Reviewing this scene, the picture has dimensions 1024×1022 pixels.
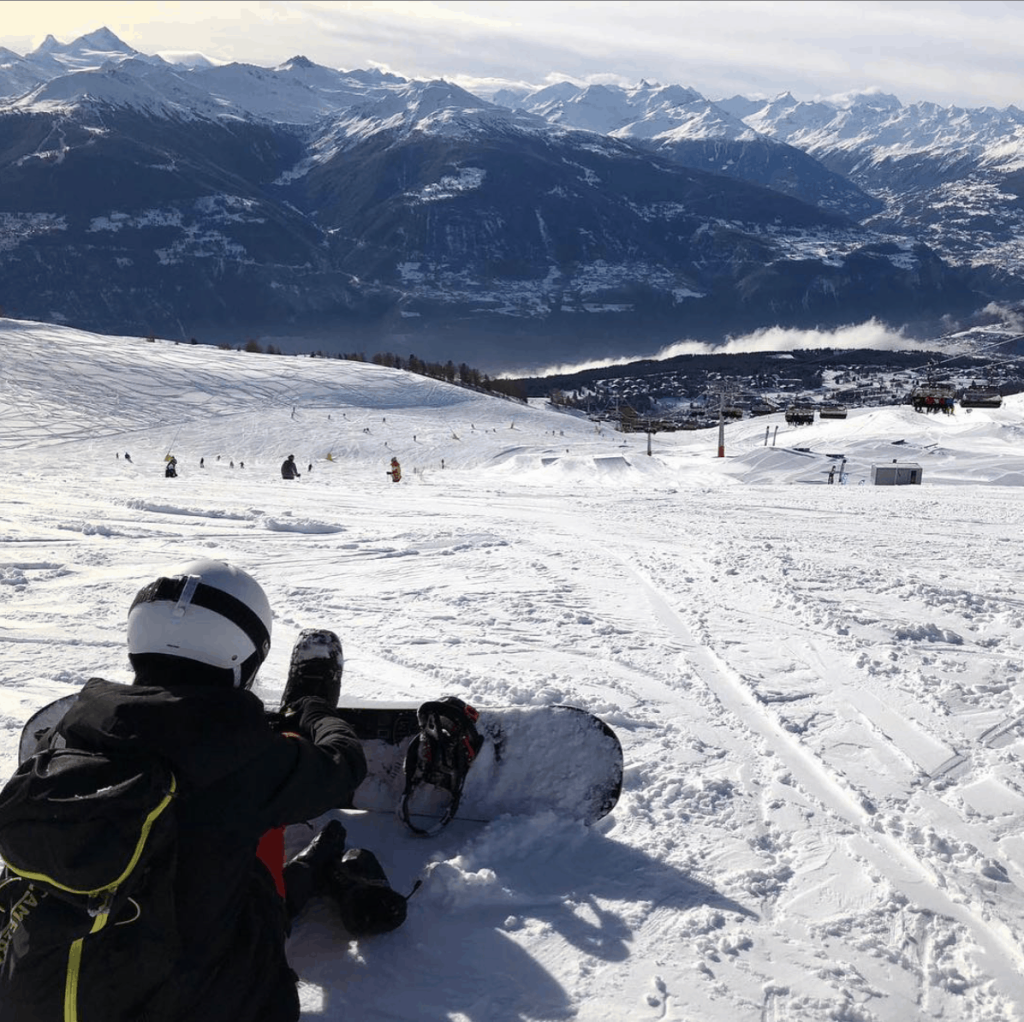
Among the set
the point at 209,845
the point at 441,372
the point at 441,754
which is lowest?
the point at 441,754

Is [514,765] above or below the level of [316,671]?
below

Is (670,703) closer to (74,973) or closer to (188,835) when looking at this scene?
(188,835)

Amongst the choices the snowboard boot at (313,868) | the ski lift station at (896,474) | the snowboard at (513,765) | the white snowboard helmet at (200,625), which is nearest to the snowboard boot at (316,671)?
the snowboard at (513,765)

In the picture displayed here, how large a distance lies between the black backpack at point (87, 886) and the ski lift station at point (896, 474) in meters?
37.9

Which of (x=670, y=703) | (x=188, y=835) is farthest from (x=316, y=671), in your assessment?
(x=670, y=703)

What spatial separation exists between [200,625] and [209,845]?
2.12 ft

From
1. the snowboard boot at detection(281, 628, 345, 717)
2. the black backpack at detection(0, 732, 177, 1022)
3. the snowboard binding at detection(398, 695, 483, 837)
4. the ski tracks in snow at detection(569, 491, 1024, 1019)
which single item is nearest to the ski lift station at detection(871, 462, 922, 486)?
the ski tracks in snow at detection(569, 491, 1024, 1019)

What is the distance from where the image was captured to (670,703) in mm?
5672

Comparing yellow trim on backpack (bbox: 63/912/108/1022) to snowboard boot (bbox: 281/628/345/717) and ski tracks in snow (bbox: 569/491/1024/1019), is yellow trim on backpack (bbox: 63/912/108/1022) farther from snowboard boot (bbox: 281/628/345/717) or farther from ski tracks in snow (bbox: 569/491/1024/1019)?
ski tracks in snow (bbox: 569/491/1024/1019)

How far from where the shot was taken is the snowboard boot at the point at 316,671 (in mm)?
3938

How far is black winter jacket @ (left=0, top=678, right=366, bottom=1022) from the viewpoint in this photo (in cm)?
235

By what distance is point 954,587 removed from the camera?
8.59 metres

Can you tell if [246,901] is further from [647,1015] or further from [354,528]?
[354,528]

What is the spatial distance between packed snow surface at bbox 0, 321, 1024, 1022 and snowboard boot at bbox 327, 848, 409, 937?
89mm
